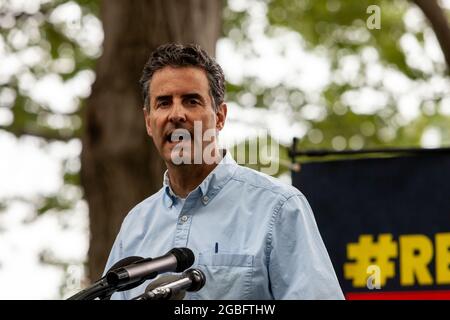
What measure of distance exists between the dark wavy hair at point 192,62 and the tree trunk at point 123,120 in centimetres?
336

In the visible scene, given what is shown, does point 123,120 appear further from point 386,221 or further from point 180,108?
point 180,108

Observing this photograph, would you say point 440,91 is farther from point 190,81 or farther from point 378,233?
point 190,81

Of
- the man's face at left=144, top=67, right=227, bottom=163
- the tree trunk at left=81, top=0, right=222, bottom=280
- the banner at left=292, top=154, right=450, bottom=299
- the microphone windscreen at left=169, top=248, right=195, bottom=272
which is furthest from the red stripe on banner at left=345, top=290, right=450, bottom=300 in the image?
the microphone windscreen at left=169, top=248, right=195, bottom=272

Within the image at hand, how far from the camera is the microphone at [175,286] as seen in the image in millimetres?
3156

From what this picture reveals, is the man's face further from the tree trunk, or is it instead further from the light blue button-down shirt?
the tree trunk

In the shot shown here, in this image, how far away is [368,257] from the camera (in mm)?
6168

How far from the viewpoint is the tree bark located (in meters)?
7.36

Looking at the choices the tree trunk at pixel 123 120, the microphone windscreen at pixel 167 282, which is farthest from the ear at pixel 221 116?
the tree trunk at pixel 123 120

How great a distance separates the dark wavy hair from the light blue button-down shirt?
0.95ft

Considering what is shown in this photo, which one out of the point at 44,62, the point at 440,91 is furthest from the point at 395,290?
the point at 44,62

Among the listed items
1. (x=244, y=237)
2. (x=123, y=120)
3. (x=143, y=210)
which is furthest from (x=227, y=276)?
(x=123, y=120)

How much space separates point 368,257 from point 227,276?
110 inches

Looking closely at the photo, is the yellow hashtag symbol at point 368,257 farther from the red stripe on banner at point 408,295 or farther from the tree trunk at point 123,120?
the tree trunk at point 123,120

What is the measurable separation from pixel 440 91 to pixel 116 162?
234 inches
